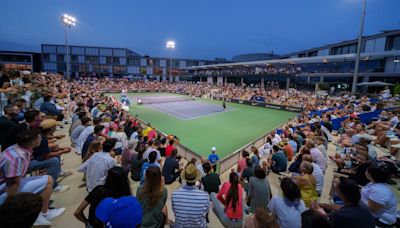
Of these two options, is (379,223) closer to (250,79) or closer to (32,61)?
(250,79)

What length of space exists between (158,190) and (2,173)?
238 centimetres

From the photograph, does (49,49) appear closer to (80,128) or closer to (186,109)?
(186,109)

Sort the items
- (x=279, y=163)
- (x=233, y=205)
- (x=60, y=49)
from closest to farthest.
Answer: (x=233, y=205), (x=279, y=163), (x=60, y=49)

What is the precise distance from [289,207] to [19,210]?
11.7ft

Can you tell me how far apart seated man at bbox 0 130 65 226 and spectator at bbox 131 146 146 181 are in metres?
2.70

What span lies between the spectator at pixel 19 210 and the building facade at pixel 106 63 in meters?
73.8

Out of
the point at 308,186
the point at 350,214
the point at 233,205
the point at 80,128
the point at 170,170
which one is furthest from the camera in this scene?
the point at 80,128

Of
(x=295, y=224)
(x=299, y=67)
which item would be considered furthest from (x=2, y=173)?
(x=299, y=67)

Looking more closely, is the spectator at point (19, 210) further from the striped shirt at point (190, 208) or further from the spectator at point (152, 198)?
the striped shirt at point (190, 208)

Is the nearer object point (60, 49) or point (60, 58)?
point (60, 49)

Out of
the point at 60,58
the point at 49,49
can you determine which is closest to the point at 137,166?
the point at 60,58

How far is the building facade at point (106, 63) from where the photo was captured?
70.2m

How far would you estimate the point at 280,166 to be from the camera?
301 inches

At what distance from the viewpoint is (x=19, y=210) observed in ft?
5.79
